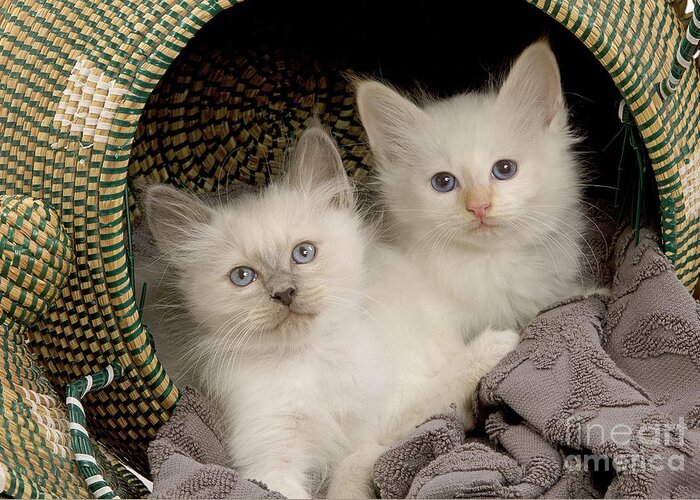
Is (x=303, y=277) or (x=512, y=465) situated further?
(x=303, y=277)

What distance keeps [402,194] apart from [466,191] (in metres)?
0.25

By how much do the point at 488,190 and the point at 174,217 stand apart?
828 millimetres

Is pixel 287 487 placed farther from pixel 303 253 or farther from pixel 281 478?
pixel 303 253

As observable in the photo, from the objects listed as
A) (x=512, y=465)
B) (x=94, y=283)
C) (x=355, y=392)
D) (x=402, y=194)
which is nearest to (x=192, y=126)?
(x=402, y=194)

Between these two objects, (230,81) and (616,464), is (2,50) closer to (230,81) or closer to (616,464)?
(230,81)

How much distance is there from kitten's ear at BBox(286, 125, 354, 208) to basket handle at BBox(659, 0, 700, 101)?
32.9 inches

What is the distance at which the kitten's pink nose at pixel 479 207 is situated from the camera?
2148 millimetres

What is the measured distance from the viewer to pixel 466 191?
219 centimetres

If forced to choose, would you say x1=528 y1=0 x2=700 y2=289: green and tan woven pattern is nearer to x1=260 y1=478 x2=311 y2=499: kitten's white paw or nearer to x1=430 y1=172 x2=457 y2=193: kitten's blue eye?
x1=430 y1=172 x2=457 y2=193: kitten's blue eye

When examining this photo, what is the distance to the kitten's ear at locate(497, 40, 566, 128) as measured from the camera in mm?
2221

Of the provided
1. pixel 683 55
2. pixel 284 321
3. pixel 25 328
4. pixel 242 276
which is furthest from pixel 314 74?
pixel 25 328

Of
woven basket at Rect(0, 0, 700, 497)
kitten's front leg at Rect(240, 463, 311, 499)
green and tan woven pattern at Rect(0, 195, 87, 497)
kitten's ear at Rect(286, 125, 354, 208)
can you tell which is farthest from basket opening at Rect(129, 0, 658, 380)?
kitten's front leg at Rect(240, 463, 311, 499)

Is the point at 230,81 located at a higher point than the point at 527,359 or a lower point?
higher

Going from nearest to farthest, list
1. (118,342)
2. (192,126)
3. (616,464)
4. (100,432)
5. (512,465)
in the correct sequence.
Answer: (616,464) → (512,465) → (118,342) → (100,432) → (192,126)
